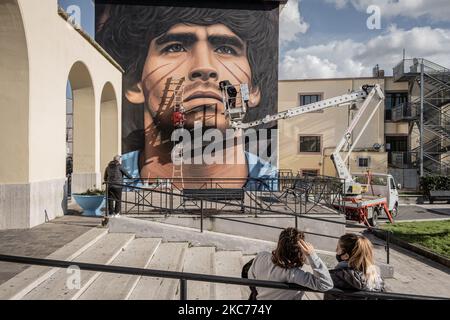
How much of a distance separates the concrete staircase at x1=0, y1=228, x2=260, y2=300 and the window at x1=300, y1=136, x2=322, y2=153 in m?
21.2

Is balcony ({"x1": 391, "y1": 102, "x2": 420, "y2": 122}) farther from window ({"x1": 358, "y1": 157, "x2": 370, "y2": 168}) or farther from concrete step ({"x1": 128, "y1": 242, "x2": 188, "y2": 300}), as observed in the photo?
A: concrete step ({"x1": 128, "y1": 242, "x2": 188, "y2": 300})

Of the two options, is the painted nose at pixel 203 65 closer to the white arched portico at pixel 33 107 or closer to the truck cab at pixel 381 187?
the white arched portico at pixel 33 107

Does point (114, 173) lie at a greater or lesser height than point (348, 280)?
greater


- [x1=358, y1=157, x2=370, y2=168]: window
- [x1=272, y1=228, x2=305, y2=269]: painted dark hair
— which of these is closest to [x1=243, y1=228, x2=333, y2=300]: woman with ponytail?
[x1=272, y1=228, x2=305, y2=269]: painted dark hair

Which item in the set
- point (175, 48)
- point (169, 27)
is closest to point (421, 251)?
point (175, 48)

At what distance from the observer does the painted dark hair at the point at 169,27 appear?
720 inches

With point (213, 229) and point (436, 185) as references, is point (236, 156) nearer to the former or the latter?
point (213, 229)

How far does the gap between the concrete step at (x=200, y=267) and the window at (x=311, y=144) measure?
2155cm

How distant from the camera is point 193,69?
18484mm

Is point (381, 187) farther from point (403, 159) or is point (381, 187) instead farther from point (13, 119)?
point (13, 119)

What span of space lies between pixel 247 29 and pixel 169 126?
6.16 metres

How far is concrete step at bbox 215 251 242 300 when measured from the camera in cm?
599

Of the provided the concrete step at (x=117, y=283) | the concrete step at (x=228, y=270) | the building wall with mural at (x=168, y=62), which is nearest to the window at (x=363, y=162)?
the building wall with mural at (x=168, y=62)

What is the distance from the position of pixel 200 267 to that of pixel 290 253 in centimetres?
455
